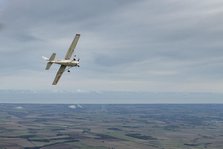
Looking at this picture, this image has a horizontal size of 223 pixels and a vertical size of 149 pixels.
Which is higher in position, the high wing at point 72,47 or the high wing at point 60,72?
the high wing at point 72,47

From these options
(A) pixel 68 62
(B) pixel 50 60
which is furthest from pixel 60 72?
(B) pixel 50 60

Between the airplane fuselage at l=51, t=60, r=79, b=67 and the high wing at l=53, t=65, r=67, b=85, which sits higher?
the airplane fuselage at l=51, t=60, r=79, b=67

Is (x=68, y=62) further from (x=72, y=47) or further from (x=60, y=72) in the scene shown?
(x=60, y=72)

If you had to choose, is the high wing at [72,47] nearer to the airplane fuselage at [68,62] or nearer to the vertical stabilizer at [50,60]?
the airplane fuselage at [68,62]

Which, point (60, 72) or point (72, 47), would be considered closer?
point (72, 47)

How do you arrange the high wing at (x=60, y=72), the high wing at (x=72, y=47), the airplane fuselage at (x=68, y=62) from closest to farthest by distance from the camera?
the high wing at (x=72, y=47), the airplane fuselage at (x=68, y=62), the high wing at (x=60, y=72)

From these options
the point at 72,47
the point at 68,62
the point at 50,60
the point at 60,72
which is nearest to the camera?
the point at 50,60

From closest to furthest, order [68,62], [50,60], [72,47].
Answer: [50,60]
[72,47]
[68,62]

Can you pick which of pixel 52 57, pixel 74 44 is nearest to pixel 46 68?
pixel 52 57

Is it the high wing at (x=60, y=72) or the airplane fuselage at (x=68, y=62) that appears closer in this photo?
the airplane fuselage at (x=68, y=62)

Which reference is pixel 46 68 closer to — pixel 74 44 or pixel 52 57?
pixel 52 57

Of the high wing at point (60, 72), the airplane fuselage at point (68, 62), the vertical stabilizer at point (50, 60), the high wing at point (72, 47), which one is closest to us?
the high wing at point (72, 47)

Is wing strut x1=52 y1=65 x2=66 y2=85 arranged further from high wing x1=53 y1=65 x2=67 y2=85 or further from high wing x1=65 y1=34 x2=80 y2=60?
high wing x1=65 y1=34 x2=80 y2=60
